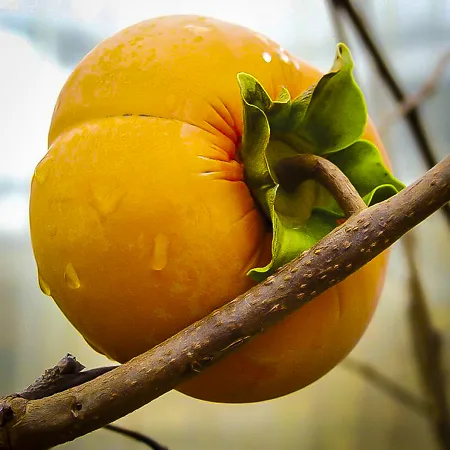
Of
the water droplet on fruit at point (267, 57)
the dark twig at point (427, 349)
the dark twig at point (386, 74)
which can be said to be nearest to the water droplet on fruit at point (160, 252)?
the water droplet on fruit at point (267, 57)

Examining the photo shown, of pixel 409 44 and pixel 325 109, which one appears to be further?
pixel 409 44

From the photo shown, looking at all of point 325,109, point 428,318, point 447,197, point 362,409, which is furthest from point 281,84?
point 362,409

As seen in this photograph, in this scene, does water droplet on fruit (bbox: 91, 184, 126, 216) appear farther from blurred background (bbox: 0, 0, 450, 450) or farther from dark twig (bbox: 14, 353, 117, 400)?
blurred background (bbox: 0, 0, 450, 450)

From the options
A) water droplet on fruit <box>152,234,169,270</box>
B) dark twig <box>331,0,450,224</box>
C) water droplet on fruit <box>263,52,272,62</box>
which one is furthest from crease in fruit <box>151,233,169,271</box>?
dark twig <box>331,0,450,224</box>

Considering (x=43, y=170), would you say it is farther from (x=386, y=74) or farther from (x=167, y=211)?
(x=386, y=74)

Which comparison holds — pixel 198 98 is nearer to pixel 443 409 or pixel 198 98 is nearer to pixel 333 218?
pixel 333 218

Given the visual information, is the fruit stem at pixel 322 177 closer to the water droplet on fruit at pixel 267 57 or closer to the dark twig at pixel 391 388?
the water droplet on fruit at pixel 267 57
